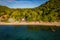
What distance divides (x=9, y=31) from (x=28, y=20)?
1.09m

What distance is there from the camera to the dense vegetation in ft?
22.3

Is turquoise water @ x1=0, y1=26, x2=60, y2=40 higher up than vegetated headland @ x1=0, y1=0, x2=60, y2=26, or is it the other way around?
vegetated headland @ x1=0, y1=0, x2=60, y2=26

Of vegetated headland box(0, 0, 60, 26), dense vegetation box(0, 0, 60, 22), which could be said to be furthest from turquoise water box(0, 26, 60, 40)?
dense vegetation box(0, 0, 60, 22)

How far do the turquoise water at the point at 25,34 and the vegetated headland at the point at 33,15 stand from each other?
32 centimetres

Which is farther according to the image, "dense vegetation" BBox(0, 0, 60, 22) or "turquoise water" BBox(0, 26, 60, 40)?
"dense vegetation" BBox(0, 0, 60, 22)

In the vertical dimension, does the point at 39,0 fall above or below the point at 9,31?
above

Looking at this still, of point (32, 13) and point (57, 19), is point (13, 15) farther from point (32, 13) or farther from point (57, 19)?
point (57, 19)

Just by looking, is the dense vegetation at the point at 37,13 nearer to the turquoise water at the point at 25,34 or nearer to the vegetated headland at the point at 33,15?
the vegetated headland at the point at 33,15

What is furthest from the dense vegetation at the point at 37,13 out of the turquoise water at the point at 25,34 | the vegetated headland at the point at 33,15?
the turquoise water at the point at 25,34

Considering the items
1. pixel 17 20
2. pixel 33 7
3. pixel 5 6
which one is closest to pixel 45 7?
pixel 33 7

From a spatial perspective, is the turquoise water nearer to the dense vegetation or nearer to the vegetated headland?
the vegetated headland

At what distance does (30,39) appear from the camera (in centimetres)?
568

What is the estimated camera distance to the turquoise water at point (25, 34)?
5.85 m

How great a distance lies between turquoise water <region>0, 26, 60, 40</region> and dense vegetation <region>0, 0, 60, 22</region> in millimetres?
519
